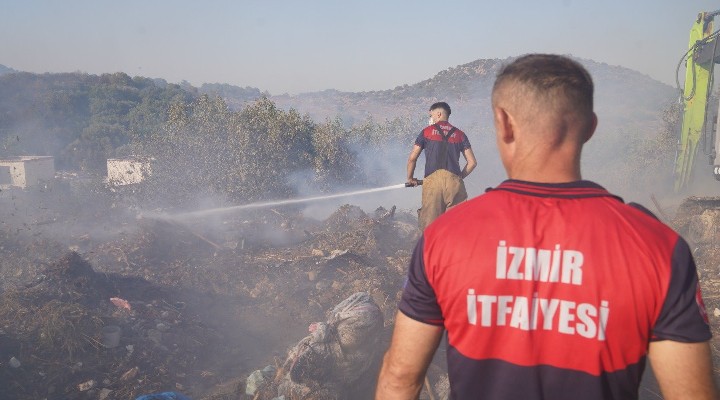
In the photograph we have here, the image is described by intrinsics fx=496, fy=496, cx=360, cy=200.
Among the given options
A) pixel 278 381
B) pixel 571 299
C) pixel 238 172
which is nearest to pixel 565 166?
pixel 571 299

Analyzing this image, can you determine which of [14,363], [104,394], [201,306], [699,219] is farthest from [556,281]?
[699,219]

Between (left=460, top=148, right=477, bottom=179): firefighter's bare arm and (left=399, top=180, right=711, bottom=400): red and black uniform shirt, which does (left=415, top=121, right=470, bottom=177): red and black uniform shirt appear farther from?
(left=399, top=180, right=711, bottom=400): red and black uniform shirt

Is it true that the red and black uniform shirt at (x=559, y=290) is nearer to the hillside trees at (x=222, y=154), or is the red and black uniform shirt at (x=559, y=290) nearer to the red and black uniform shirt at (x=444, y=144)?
the red and black uniform shirt at (x=444, y=144)

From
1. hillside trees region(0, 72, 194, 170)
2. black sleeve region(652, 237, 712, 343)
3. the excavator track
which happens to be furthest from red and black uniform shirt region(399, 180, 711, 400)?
hillside trees region(0, 72, 194, 170)

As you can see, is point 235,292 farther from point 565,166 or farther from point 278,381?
point 565,166

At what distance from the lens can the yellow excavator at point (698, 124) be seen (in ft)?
31.9

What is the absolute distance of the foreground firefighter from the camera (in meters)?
1.41

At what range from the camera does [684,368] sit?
1.44 meters

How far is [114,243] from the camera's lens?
36.4ft

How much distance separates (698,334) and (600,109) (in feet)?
187

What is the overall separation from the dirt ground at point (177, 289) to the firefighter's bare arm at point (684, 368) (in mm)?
3743

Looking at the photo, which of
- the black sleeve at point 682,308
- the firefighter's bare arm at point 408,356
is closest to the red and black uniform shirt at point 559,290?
the black sleeve at point 682,308

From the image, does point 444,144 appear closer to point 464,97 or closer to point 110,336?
point 110,336

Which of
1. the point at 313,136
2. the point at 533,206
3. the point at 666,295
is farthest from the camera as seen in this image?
the point at 313,136
